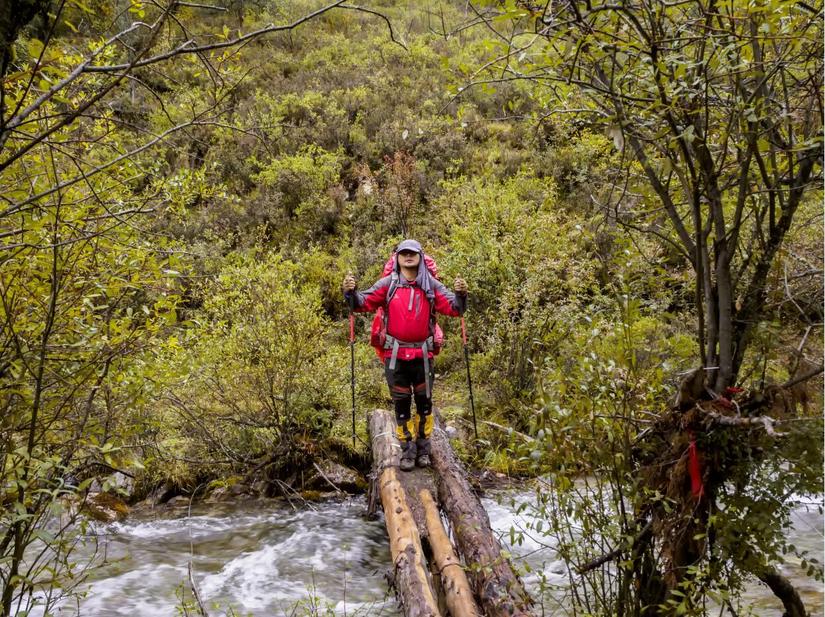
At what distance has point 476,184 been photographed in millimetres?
12195

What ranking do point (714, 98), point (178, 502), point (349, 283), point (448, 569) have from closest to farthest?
point (714, 98), point (448, 569), point (349, 283), point (178, 502)

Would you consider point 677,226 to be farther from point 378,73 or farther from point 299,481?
point 378,73

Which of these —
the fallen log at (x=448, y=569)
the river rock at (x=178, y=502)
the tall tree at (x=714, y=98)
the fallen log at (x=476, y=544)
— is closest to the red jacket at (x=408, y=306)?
the fallen log at (x=476, y=544)

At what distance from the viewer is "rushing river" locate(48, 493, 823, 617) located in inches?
184

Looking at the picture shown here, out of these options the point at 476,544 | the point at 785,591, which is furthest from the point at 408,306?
the point at 785,591

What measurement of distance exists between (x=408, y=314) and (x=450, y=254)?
15.7 ft

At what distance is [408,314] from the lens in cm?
540

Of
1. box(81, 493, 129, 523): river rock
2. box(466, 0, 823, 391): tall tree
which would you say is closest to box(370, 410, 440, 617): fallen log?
box(466, 0, 823, 391): tall tree

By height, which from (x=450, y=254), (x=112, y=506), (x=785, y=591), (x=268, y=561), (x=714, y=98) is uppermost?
(x=714, y=98)

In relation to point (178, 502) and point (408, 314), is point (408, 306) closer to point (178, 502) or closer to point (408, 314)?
point (408, 314)

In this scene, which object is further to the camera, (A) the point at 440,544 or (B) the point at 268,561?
(B) the point at 268,561

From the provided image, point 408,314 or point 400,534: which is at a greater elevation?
point 408,314

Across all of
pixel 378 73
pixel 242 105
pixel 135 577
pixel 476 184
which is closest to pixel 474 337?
pixel 476 184

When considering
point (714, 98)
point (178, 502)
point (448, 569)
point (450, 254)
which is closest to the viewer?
point (714, 98)
